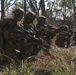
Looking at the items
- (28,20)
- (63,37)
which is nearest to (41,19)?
(28,20)

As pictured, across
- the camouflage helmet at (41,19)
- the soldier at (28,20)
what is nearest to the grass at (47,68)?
the soldier at (28,20)

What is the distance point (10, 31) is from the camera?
24.3ft

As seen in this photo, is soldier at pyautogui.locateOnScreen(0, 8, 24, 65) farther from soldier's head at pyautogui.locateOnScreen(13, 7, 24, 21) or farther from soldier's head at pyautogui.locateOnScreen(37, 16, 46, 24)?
soldier's head at pyautogui.locateOnScreen(37, 16, 46, 24)

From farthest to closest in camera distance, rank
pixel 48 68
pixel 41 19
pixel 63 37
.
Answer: pixel 63 37 → pixel 41 19 → pixel 48 68

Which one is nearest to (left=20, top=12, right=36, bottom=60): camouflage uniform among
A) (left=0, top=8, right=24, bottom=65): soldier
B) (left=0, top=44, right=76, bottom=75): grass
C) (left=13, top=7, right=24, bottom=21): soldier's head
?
(left=0, top=8, right=24, bottom=65): soldier

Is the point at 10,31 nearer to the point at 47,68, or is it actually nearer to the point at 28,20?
the point at 28,20

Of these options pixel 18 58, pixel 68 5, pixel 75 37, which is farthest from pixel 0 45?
pixel 68 5

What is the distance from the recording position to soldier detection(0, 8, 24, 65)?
7.41 m

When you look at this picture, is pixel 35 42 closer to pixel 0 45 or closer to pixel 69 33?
pixel 0 45

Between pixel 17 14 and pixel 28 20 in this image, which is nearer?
pixel 17 14

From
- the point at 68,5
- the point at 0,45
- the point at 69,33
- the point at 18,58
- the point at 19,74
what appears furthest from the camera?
the point at 68,5

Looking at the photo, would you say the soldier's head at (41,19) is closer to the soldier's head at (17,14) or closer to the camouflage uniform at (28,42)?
the camouflage uniform at (28,42)

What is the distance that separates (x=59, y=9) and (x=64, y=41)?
24.3 m

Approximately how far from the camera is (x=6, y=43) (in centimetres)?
775
